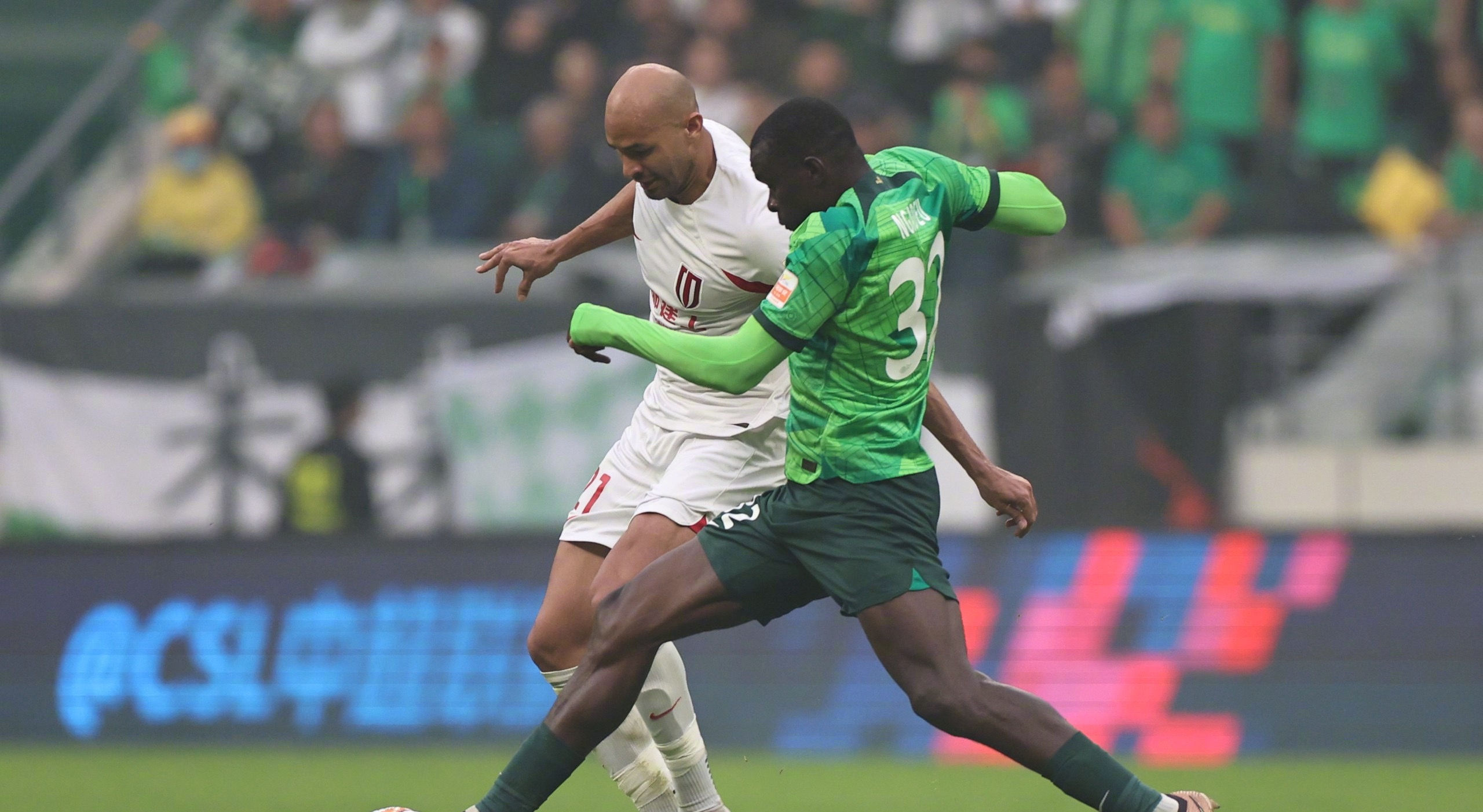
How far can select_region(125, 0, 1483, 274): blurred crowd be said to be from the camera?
10781 mm

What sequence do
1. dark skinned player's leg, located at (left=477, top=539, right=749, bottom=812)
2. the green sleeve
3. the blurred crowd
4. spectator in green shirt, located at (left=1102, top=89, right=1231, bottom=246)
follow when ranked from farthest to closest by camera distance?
the blurred crowd < spectator in green shirt, located at (left=1102, top=89, right=1231, bottom=246) < dark skinned player's leg, located at (left=477, top=539, right=749, bottom=812) < the green sleeve

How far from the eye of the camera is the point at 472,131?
37.7ft

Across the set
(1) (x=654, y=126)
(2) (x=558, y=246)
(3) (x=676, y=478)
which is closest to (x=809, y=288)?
(1) (x=654, y=126)

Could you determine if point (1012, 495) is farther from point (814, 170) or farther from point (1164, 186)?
point (1164, 186)

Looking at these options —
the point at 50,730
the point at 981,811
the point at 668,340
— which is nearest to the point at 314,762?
the point at 50,730

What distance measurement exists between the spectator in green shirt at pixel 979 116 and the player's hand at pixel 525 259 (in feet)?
18.4

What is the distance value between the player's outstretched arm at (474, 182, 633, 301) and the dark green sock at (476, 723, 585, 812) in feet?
4.30

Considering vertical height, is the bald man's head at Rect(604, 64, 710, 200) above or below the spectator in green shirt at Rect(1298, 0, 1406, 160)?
below

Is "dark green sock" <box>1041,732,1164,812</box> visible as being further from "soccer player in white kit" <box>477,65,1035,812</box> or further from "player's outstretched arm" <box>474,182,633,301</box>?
"player's outstretched arm" <box>474,182,633,301</box>

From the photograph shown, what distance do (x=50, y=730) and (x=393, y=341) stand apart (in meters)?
2.67

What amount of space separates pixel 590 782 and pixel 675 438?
313cm

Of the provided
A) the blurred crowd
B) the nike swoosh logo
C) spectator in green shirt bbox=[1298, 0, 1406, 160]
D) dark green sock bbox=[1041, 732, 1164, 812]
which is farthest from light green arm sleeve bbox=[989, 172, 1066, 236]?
spectator in green shirt bbox=[1298, 0, 1406, 160]

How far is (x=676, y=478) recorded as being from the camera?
5.56 meters

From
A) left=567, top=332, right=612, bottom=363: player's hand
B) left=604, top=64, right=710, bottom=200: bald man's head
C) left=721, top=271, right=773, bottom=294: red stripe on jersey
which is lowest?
left=567, top=332, right=612, bottom=363: player's hand
